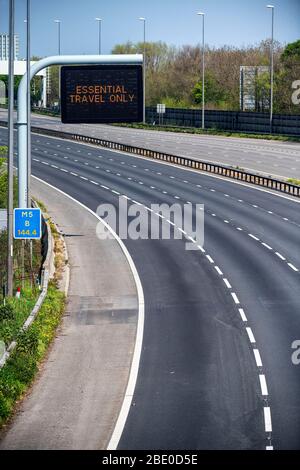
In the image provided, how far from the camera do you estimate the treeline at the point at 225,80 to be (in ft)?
463

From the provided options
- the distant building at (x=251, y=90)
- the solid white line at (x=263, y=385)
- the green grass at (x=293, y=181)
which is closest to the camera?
the solid white line at (x=263, y=385)

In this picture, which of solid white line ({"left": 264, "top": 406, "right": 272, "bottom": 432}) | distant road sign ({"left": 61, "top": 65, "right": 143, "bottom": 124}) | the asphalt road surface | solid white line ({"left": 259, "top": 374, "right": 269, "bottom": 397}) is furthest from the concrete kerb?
the asphalt road surface

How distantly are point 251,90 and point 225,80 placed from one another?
15.7 m

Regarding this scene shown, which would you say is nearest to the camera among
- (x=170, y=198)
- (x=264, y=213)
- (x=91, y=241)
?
(x=91, y=241)

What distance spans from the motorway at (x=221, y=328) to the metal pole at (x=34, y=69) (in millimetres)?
6132

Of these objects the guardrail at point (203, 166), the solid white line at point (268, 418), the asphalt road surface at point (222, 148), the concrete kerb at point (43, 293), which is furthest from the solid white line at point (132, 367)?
the asphalt road surface at point (222, 148)

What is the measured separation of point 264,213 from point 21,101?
24187 millimetres

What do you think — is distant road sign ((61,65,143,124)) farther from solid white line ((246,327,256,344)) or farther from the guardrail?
the guardrail

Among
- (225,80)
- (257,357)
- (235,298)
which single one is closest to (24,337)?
(257,357)

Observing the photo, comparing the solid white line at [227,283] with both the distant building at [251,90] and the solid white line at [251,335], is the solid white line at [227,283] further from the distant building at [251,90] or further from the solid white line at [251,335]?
the distant building at [251,90]

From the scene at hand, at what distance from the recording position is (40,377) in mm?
29688

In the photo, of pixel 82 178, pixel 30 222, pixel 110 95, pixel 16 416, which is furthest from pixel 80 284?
pixel 82 178

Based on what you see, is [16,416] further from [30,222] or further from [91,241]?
[91,241]

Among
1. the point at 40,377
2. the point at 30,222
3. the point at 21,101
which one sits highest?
the point at 21,101
